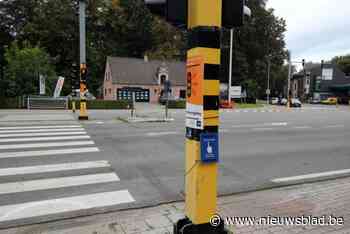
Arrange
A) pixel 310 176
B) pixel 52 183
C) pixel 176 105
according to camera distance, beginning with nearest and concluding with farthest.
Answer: pixel 52 183, pixel 310 176, pixel 176 105

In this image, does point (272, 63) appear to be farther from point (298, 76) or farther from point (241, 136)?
point (241, 136)

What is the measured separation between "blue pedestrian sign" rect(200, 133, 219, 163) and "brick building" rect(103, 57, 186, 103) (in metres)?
41.9

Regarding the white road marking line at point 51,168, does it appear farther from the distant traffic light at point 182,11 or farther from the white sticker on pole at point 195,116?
the distant traffic light at point 182,11

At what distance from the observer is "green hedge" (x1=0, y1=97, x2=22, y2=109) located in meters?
26.0

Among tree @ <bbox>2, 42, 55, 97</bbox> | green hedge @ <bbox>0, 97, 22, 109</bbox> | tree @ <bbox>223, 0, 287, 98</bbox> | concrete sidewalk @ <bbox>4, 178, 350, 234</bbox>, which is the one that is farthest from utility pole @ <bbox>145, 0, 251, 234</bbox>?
tree @ <bbox>223, 0, 287, 98</bbox>

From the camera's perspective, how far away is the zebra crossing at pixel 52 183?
4.51 metres

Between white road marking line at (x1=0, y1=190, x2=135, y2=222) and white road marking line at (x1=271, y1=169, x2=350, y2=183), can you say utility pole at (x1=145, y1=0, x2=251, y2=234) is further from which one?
white road marking line at (x1=271, y1=169, x2=350, y2=183)

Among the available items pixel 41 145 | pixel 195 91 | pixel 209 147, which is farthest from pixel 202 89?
pixel 41 145

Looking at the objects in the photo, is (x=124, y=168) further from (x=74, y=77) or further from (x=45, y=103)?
(x=74, y=77)

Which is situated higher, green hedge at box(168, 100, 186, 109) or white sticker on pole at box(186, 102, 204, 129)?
white sticker on pole at box(186, 102, 204, 129)

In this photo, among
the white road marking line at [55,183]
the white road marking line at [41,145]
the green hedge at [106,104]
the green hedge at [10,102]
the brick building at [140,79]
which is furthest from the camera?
the brick building at [140,79]

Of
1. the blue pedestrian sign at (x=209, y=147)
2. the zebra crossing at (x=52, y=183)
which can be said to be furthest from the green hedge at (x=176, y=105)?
the blue pedestrian sign at (x=209, y=147)

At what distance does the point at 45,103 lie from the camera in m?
26.5

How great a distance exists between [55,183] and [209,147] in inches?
155
